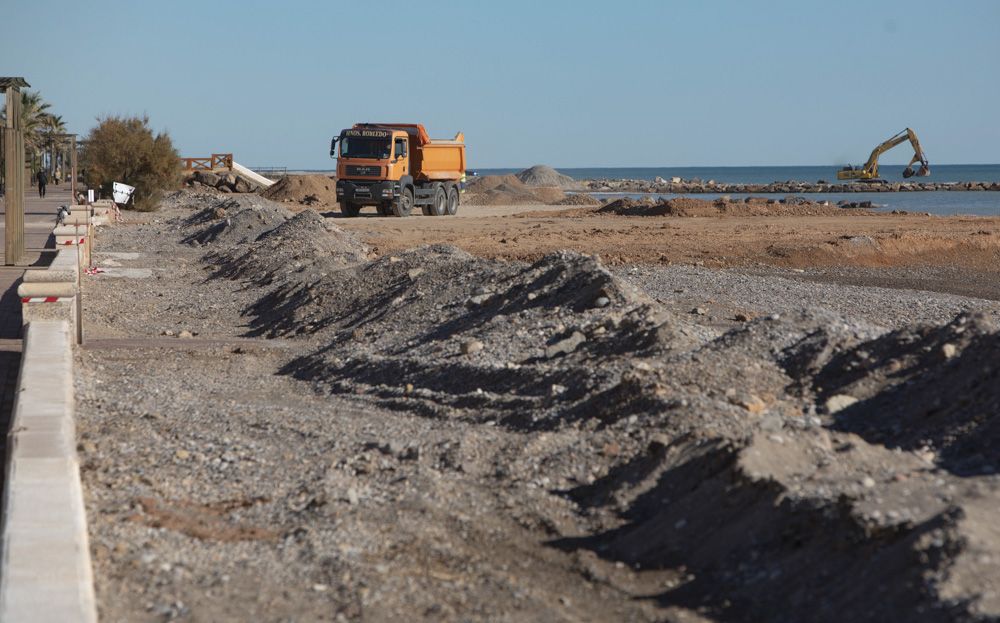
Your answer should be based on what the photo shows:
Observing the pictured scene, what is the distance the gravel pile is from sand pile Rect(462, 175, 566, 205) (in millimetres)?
47316

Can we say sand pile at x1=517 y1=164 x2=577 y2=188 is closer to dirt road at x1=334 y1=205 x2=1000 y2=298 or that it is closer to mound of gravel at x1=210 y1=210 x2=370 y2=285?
dirt road at x1=334 y1=205 x2=1000 y2=298

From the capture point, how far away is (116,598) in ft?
18.3

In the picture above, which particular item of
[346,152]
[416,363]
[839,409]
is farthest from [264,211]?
[839,409]

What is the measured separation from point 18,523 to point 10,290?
13612mm

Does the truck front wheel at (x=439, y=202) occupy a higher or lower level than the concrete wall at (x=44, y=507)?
higher

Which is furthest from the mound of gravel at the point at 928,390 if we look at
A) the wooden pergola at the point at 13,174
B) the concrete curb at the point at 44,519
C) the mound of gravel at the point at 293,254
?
the wooden pergola at the point at 13,174

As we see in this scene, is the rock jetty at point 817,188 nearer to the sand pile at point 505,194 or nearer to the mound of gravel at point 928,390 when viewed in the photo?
the sand pile at point 505,194

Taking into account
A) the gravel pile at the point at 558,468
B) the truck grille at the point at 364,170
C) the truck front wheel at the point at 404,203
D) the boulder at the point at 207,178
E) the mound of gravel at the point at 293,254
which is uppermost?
the truck grille at the point at 364,170

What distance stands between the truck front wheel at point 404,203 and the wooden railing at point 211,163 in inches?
1057

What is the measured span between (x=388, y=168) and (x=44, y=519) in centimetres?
3183

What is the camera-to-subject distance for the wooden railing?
206ft

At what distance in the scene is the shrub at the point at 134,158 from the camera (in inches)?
1837

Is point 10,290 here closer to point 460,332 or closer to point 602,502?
point 460,332

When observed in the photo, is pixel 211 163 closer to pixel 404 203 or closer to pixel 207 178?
pixel 207 178
